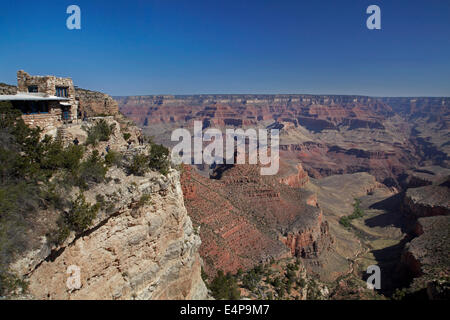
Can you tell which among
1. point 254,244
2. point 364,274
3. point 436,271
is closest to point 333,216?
point 364,274

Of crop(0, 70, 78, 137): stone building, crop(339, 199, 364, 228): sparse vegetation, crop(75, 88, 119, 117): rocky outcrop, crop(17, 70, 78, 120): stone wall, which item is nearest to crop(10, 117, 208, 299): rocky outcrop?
crop(0, 70, 78, 137): stone building

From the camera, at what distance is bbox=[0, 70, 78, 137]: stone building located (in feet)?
41.7

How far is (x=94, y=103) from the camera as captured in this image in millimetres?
23797

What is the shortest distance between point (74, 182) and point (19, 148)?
2.66 m

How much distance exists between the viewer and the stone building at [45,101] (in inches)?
500

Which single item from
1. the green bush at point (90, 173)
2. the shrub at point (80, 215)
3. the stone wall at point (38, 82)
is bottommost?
the shrub at point (80, 215)

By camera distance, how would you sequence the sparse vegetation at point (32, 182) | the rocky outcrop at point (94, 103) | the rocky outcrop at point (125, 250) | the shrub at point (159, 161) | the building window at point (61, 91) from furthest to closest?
the rocky outcrop at point (94, 103), the building window at point (61, 91), the shrub at point (159, 161), the rocky outcrop at point (125, 250), the sparse vegetation at point (32, 182)

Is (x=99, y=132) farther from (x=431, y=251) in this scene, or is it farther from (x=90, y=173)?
(x=431, y=251)

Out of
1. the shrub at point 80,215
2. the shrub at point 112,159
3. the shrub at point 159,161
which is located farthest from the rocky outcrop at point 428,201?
the shrub at point 80,215

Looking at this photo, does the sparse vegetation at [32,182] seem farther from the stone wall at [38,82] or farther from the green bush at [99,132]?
the stone wall at [38,82]

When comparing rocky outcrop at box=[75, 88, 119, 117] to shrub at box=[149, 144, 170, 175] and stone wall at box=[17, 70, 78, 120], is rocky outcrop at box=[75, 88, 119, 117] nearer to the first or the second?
stone wall at box=[17, 70, 78, 120]

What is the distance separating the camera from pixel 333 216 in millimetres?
68562

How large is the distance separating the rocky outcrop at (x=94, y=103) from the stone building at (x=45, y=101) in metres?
7.21
